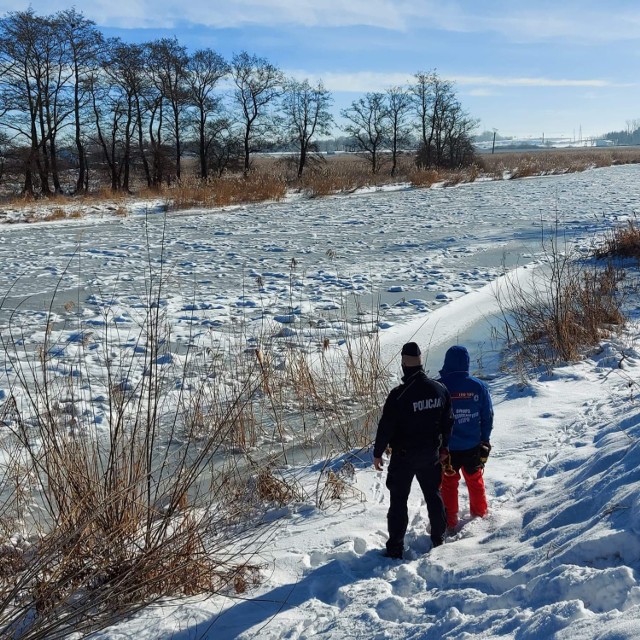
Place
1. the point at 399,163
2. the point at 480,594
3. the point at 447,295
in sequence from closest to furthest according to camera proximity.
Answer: the point at 480,594
the point at 447,295
the point at 399,163

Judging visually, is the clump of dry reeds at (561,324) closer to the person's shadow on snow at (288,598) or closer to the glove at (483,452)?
the glove at (483,452)

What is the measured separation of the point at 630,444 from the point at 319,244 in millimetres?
11063

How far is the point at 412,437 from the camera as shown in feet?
11.0

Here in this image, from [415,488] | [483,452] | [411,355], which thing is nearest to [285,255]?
[415,488]

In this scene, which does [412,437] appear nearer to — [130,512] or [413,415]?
[413,415]

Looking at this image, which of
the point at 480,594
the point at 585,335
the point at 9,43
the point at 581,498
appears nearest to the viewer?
the point at 480,594

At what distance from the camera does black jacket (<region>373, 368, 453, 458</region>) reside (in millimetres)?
3330

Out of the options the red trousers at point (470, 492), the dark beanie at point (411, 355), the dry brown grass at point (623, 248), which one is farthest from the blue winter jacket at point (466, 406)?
the dry brown grass at point (623, 248)

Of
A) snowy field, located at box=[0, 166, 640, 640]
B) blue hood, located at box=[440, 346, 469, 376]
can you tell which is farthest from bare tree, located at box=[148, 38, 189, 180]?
blue hood, located at box=[440, 346, 469, 376]

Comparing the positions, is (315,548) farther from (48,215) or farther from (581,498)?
(48,215)

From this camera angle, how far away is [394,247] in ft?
45.8

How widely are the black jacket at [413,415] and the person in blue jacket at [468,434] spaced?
36cm

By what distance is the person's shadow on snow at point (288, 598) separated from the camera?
2.78 m

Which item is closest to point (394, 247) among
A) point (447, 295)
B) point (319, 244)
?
point (319, 244)
